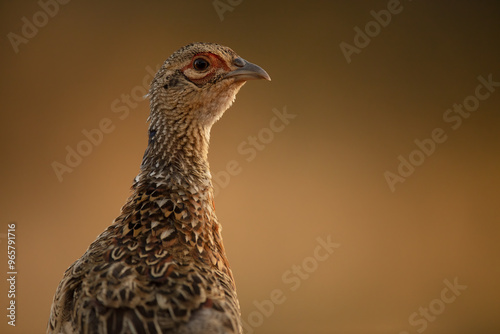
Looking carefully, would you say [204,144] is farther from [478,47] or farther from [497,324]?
[497,324]

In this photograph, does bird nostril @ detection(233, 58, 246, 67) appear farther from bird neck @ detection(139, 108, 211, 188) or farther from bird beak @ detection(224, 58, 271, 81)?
bird neck @ detection(139, 108, 211, 188)

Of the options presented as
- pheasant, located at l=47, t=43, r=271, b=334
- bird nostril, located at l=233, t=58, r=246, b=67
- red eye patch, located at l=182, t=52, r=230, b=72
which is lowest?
pheasant, located at l=47, t=43, r=271, b=334

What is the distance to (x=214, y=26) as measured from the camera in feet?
12.2

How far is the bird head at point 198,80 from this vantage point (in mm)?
1594

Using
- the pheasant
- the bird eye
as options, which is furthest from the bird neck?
the bird eye

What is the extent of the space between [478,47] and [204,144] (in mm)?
3327

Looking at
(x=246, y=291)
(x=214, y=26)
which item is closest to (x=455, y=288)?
(x=246, y=291)

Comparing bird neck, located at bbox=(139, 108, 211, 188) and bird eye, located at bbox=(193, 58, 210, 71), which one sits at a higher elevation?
bird eye, located at bbox=(193, 58, 210, 71)

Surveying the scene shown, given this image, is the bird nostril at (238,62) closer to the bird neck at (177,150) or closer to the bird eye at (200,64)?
the bird eye at (200,64)

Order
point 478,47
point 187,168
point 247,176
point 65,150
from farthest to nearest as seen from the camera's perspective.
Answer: point 478,47 < point 247,176 < point 65,150 < point 187,168

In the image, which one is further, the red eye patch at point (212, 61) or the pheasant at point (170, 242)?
the red eye patch at point (212, 61)

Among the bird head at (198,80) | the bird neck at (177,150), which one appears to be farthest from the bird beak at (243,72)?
the bird neck at (177,150)

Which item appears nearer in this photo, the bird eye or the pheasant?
the pheasant

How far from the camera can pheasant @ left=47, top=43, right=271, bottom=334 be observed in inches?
45.4
